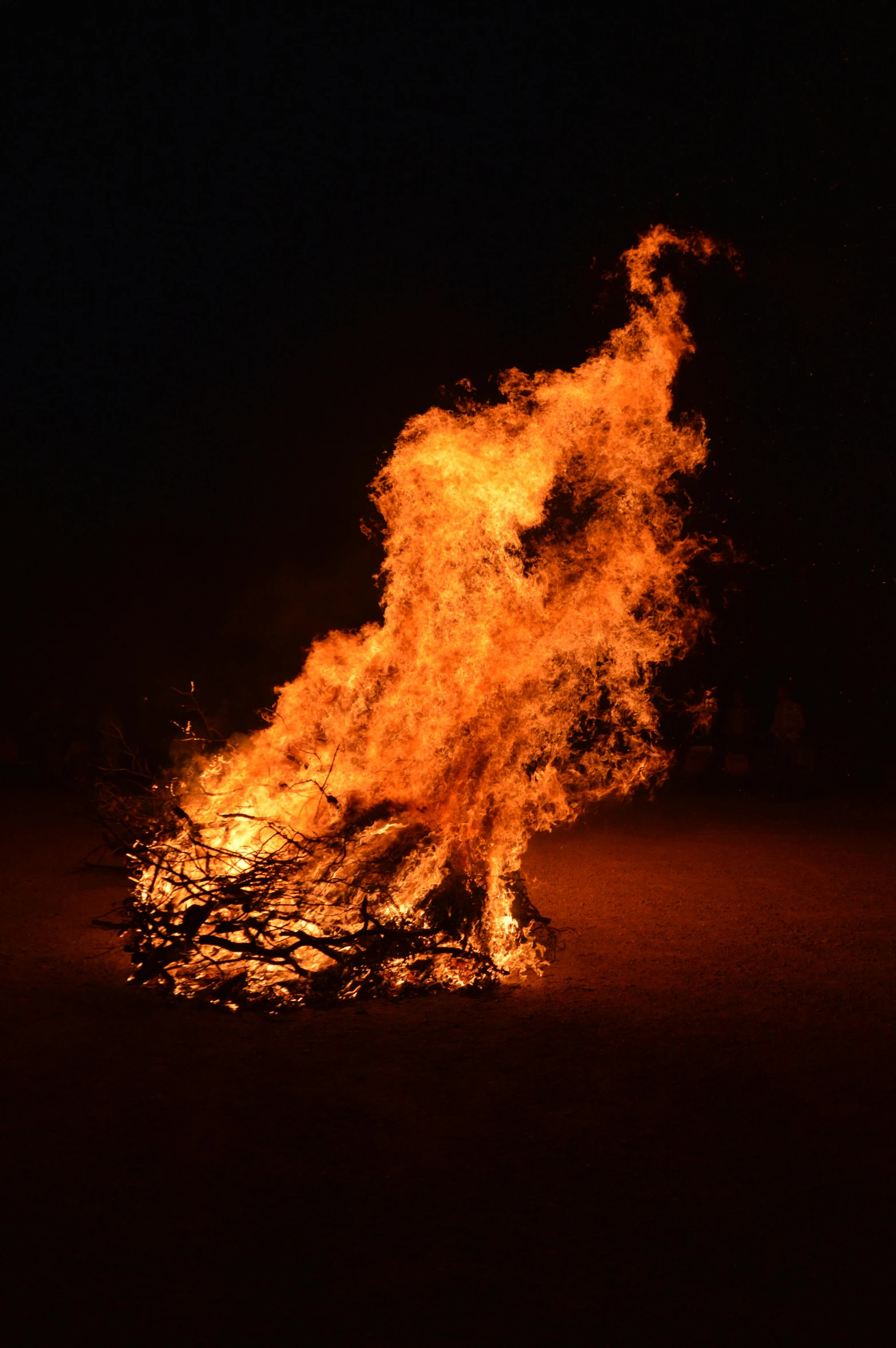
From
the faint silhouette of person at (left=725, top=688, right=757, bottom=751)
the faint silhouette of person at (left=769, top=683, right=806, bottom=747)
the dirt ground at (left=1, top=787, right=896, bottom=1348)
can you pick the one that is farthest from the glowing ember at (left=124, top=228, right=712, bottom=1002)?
the faint silhouette of person at (left=725, top=688, right=757, bottom=751)

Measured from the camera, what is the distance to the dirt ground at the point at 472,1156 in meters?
3.27

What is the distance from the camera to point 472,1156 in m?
4.33

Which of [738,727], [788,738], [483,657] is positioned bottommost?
[483,657]

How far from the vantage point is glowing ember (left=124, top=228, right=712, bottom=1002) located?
741cm

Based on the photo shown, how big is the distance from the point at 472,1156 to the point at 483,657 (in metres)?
4.20

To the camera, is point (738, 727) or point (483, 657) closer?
point (483, 657)

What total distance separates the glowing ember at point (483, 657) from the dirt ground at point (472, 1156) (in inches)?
37.0

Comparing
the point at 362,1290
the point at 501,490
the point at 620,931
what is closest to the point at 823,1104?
the point at 362,1290

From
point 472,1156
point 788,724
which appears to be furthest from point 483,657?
point 788,724

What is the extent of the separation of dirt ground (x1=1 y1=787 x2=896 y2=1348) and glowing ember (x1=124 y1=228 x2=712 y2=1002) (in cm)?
94

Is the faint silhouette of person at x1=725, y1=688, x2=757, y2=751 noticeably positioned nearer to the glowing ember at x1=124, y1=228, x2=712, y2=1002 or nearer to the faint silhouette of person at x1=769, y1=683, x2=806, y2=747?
the faint silhouette of person at x1=769, y1=683, x2=806, y2=747

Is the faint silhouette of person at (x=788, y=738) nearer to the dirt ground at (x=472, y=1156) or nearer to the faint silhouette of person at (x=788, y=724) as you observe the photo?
the faint silhouette of person at (x=788, y=724)

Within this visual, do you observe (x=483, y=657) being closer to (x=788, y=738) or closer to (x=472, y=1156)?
(x=472, y=1156)

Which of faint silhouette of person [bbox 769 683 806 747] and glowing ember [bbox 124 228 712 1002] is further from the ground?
faint silhouette of person [bbox 769 683 806 747]
